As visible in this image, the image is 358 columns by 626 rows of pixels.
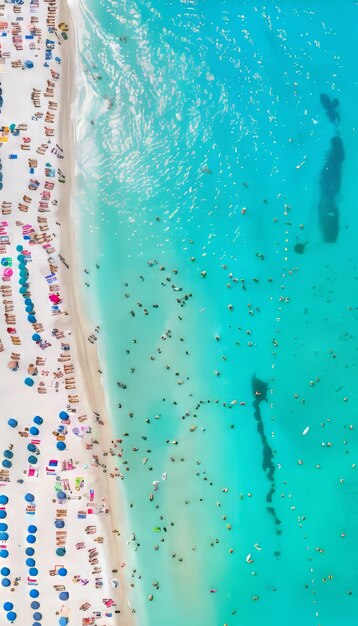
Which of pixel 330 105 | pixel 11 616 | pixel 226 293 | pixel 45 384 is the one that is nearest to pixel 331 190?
pixel 330 105

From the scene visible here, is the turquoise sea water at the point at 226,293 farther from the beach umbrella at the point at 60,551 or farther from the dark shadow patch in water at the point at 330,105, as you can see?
the beach umbrella at the point at 60,551

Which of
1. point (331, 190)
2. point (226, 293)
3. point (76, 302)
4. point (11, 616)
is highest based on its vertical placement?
point (331, 190)

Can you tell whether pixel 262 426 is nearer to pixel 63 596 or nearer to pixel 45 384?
pixel 45 384

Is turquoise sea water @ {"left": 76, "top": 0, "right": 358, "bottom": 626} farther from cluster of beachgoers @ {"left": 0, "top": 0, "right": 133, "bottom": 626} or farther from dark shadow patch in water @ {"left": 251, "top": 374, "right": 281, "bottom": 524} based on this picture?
cluster of beachgoers @ {"left": 0, "top": 0, "right": 133, "bottom": 626}

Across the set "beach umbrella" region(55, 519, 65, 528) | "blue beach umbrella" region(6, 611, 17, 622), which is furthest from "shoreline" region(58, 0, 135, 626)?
"blue beach umbrella" region(6, 611, 17, 622)

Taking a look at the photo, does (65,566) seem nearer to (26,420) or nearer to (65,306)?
(26,420)

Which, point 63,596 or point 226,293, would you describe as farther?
point 226,293
